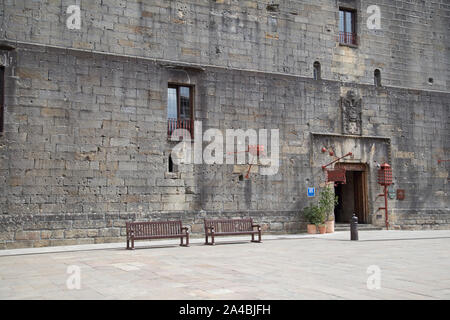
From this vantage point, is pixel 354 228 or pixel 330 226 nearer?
pixel 354 228

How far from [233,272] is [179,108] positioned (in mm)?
7977

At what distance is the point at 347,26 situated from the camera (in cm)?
1733

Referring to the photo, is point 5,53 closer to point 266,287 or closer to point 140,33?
point 140,33

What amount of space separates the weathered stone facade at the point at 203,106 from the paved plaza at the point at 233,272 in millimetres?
1884

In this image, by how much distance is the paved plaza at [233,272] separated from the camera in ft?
18.4

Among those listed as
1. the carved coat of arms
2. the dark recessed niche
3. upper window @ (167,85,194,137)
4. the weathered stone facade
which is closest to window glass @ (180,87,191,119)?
upper window @ (167,85,194,137)

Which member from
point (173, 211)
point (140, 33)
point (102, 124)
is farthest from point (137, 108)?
point (173, 211)

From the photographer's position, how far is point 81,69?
13.0m

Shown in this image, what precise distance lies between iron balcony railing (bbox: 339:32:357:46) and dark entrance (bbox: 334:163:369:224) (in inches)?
174

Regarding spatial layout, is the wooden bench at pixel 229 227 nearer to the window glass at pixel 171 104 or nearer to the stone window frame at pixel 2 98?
the window glass at pixel 171 104

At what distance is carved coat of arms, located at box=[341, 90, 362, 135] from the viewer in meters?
→ 16.7

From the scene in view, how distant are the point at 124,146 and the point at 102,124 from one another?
844 millimetres

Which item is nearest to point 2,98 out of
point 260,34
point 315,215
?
point 260,34

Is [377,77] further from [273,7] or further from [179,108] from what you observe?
[179,108]
